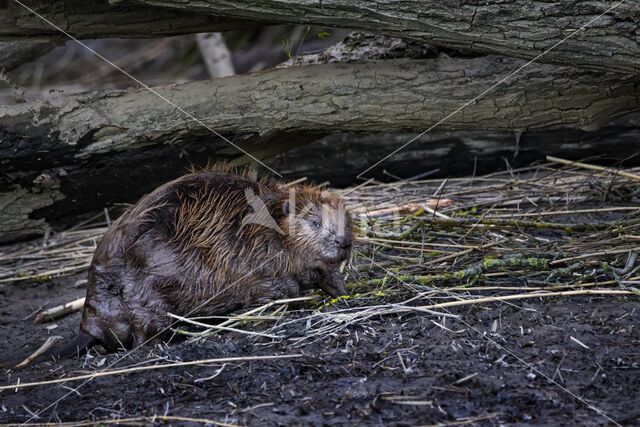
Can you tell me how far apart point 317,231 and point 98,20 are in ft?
4.52

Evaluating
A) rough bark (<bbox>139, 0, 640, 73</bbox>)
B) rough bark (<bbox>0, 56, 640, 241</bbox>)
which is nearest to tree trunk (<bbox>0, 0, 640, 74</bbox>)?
rough bark (<bbox>139, 0, 640, 73</bbox>)

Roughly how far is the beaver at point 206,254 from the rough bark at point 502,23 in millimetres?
847

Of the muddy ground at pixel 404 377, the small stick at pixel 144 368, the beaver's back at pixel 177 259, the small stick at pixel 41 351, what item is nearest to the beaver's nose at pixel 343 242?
the beaver's back at pixel 177 259

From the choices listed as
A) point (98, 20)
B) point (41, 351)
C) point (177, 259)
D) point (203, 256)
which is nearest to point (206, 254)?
point (203, 256)

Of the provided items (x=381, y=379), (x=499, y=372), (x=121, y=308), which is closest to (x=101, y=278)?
(x=121, y=308)

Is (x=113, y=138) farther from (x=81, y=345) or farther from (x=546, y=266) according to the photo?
(x=546, y=266)

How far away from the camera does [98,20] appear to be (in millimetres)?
4055

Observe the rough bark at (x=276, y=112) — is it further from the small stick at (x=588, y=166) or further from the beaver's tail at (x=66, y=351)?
the beaver's tail at (x=66, y=351)

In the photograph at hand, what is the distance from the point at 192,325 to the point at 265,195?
0.68 m

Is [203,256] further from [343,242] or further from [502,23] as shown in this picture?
[502,23]

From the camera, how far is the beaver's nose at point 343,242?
12.9 feet

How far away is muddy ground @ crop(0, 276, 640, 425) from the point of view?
2768 millimetres

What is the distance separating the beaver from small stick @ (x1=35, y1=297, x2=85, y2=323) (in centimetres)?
69

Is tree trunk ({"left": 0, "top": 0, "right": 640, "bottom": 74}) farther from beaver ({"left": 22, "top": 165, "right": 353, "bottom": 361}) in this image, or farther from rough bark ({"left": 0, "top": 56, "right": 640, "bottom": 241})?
beaver ({"left": 22, "top": 165, "right": 353, "bottom": 361})
